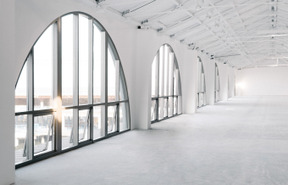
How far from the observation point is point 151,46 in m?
12.4

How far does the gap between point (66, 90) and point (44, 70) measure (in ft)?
3.16

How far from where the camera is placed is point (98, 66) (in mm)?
Answer: 10016

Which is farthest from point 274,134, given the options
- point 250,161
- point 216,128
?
point 250,161

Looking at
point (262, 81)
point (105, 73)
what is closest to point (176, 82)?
point (105, 73)

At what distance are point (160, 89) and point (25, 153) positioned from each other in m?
9.22

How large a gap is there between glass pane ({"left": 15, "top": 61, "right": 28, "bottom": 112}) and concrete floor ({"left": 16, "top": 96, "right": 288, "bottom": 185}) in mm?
1225

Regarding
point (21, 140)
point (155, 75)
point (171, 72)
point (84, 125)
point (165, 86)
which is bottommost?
point (21, 140)

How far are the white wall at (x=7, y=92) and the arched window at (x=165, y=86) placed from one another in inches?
353

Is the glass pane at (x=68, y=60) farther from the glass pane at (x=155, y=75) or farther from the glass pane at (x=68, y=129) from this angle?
the glass pane at (x=155, y=75)

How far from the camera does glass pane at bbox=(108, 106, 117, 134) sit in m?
10.9

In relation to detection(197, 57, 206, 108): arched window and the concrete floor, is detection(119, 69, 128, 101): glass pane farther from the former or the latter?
detection(197, 57, 206, 108): arched window

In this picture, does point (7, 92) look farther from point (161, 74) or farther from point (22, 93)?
point (161, 74)

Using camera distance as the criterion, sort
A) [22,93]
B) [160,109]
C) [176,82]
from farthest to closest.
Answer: [176,82] < [160,109] < [22,93]

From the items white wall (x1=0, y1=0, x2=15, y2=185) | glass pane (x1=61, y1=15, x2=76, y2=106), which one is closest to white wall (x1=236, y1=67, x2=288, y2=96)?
glass pane (x1=61, y1=15, x2=76, y2=106)
